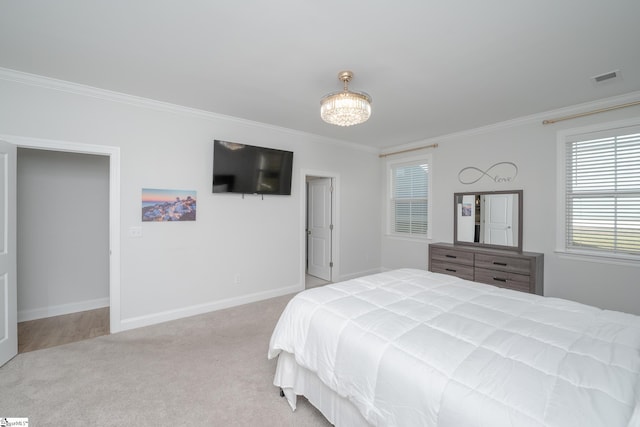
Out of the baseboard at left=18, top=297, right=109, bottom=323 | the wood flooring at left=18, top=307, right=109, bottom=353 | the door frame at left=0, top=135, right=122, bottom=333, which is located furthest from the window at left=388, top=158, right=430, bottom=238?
the baseboard at left=18, top=297, right=109, bottom=323

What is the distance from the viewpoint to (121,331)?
3000mm

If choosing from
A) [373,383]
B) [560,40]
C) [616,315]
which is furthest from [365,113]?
[616,315]

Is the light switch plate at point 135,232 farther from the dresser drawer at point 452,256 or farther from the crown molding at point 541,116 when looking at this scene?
the crown molding at point 541,116

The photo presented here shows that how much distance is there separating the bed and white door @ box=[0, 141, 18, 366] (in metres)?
2.45

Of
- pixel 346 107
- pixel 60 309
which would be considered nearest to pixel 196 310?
pixel 60 309

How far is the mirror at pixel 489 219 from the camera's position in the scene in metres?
3.76

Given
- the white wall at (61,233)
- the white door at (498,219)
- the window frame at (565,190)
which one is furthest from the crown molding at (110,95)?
the window frame at (565,190)

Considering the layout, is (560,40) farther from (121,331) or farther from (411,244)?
(121,331)

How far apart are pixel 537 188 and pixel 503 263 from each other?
1092 millimetres

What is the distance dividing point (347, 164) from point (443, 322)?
3.79 m

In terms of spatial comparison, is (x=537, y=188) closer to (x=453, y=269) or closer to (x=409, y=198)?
(x=453, y=269)

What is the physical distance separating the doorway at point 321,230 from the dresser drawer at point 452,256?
5.57ft

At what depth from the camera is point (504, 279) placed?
11.5ft

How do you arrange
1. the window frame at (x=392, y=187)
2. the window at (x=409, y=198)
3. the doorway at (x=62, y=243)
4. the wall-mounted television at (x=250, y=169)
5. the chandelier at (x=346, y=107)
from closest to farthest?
1. the chandelier at (x=346, y=107)
2. the doorway at (x=62, y=243)
3. the wall-mounted television at (x=250, y=169)
4. the window frame at (x=392, y=187)
5. the window at (x=409, y=198)
